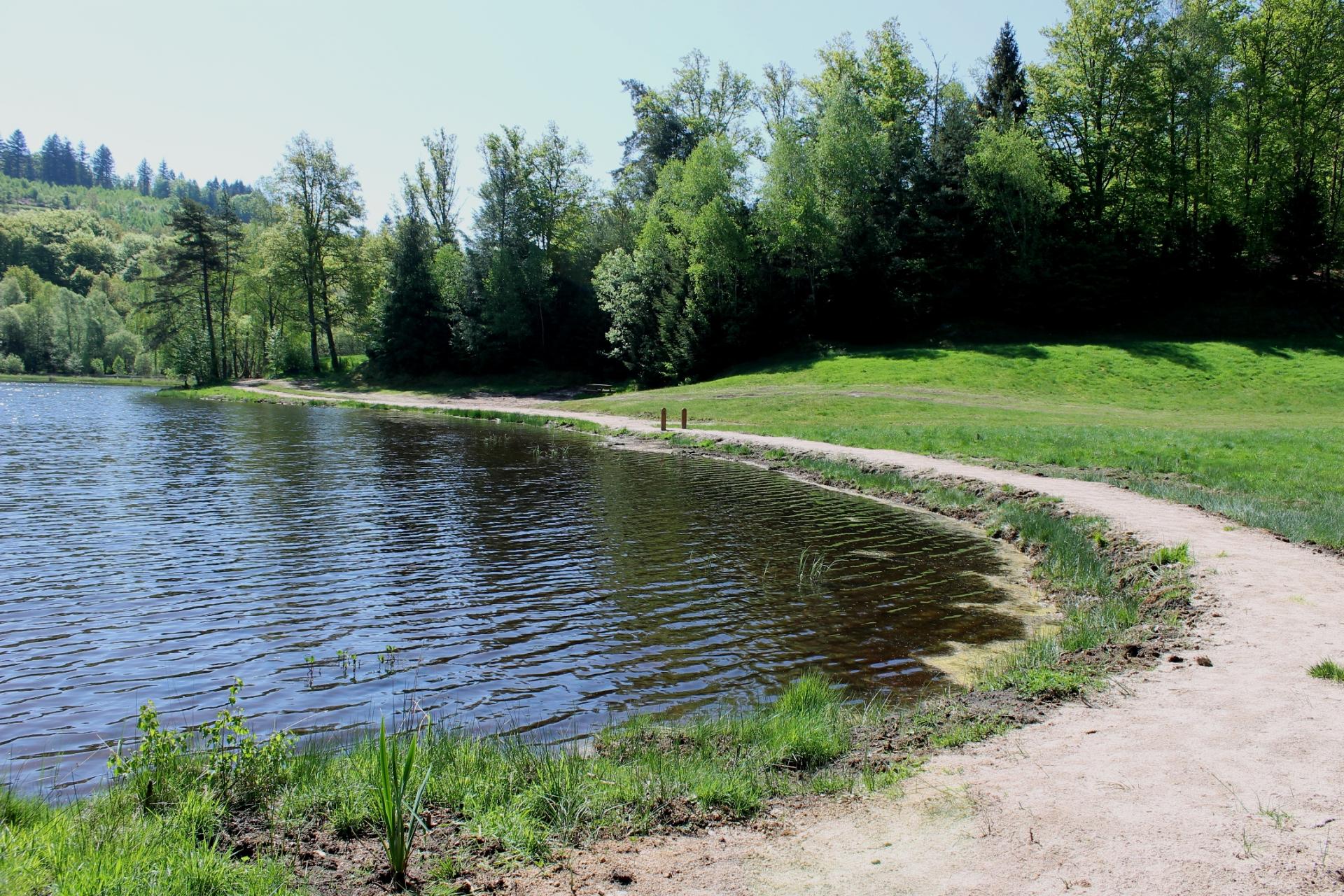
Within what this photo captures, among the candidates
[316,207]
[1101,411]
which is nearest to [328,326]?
[316,207]

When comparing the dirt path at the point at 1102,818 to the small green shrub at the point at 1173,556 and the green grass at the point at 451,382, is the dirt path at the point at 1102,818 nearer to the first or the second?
the small green shrub at the point at 1173,556

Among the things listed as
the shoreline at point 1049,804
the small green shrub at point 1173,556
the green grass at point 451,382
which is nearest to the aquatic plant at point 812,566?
the shoreline at point 1049,804

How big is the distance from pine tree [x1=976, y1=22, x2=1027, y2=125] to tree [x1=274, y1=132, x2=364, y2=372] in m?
55.4

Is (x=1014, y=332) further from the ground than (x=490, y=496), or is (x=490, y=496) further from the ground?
(x=1014, y=332)

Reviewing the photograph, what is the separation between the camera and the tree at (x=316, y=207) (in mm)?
71750

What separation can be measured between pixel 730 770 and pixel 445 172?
7927 cm

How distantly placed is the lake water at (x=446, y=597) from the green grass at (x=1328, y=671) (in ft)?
11.0

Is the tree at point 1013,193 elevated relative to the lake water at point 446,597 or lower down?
elevated

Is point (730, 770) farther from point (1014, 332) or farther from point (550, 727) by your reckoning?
point (1014, 332)

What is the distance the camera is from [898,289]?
5462 centimetres

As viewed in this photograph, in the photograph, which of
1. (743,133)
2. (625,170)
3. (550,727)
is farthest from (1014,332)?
(550,727)

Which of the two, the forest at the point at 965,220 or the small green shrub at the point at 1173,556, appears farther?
the forest at the point at 965,220

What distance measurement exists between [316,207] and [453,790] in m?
78.1

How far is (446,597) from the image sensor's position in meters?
11.9
